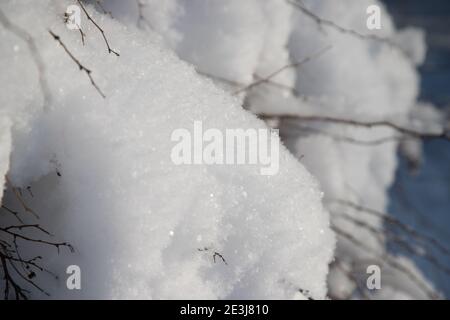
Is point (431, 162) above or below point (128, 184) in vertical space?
above

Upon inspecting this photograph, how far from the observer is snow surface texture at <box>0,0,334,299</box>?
859 millimetres

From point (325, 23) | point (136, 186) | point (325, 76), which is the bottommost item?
point (136, 186)

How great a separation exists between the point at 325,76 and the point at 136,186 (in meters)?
1.27

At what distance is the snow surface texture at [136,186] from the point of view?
86 centimetres

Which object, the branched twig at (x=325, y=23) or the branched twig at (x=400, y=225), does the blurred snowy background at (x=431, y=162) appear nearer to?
the branched twig at (x=400, y=225)

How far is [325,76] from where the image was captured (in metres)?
1.92

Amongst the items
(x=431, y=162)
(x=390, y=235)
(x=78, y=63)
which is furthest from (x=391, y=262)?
(x=431, y=162)

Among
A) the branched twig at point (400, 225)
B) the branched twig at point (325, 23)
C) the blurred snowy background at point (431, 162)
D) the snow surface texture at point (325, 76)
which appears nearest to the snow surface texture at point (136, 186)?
the snow surface texture at point (325, 76)

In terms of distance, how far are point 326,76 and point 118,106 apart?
122cm

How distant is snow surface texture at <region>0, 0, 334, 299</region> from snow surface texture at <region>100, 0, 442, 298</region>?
0.35 m

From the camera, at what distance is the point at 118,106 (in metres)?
0.92

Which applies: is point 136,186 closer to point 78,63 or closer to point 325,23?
point 78,63

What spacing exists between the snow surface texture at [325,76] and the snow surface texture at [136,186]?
35cm

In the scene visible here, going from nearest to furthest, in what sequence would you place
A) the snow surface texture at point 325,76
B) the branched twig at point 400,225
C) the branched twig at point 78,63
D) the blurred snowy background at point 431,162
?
the branched twig at point 78,63
the snow surface texture at point 325,76
the branched twig at point 400,225
the blurred snowy background at point 431,162
